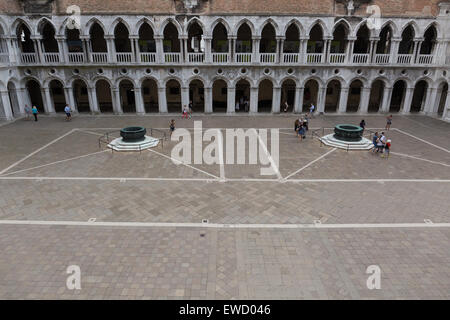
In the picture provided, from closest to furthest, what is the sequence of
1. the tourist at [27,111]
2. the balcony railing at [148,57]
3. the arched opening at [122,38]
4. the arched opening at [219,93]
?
the tourist at [27,111], the balcony railing at [148,57], the arched opening at [122,38], the arched opening at [219,93]

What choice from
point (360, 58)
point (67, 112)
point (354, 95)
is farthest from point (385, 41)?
point (67, 112)

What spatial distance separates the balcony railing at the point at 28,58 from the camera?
27.1 metres

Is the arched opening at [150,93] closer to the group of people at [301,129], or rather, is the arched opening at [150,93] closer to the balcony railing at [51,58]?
the balcony railing at [51,58]

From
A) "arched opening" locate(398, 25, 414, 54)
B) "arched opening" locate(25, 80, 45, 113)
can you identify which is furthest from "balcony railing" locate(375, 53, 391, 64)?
"arched opening" locate(25, 80, 45, 113)

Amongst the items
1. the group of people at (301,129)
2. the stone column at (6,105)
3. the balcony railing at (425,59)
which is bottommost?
the group of people at (301,129)

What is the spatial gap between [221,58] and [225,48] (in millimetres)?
2814

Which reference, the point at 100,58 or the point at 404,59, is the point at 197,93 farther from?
the point at 404,59

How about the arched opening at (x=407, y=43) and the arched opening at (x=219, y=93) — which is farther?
the arched opening at (x=219, y=93)

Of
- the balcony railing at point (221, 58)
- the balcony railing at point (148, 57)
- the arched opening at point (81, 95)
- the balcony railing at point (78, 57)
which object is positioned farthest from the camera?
the arched opening at point (81, 95)

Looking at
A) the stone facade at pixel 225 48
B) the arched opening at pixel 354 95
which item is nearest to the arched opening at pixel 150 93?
the stone facade at pixel 225 48

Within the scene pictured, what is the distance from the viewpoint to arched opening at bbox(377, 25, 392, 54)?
95.1ft

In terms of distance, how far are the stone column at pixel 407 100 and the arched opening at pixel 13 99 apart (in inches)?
1502

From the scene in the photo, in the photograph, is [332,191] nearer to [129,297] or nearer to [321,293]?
[321,293]

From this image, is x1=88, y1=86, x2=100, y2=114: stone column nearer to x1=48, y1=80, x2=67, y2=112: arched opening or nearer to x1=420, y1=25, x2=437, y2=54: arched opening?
x1=48, y1=80, x2=67, y2=112: arched opening
